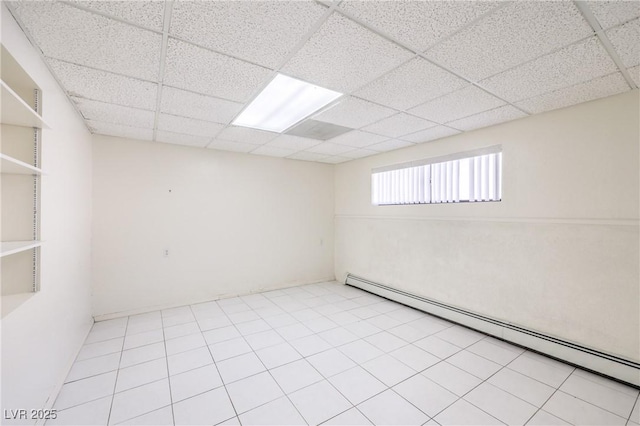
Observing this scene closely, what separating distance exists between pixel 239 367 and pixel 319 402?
913 millimetres

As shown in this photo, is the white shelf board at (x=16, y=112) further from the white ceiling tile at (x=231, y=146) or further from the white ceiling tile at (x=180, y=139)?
the white ceiling tile at (x=231, y=146)

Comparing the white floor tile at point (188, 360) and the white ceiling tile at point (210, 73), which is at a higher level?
the white ceiling tile at point (210, 73)

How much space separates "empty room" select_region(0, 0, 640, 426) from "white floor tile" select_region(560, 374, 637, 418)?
23 mm

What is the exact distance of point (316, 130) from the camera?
3469 millimetres

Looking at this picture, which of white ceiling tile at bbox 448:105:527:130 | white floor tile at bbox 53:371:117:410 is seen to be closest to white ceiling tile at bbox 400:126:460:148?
white ceiling tile at bbox 448:105:527:130

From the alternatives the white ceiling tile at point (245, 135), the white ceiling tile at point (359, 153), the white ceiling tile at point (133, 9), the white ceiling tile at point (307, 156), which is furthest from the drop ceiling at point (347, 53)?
the white ceiling tile at point (307, 156)

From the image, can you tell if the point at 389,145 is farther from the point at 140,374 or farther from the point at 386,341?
the point at 140,374

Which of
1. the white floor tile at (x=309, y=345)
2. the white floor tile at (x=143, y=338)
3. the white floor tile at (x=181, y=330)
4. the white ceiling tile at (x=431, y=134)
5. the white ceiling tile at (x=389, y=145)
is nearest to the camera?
the white floor tile at (x=309, y=345)

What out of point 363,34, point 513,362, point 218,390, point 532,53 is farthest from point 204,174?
point 513,362

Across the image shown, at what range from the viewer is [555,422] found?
1.91m

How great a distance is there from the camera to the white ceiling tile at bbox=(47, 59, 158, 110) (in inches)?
78.7

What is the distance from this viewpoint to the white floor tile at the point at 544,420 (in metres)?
1.89

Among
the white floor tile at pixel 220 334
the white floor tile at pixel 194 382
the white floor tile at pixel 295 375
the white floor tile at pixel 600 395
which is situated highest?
the white floor tile at pixel 600 395

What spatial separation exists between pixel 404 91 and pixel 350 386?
2.62 metres
